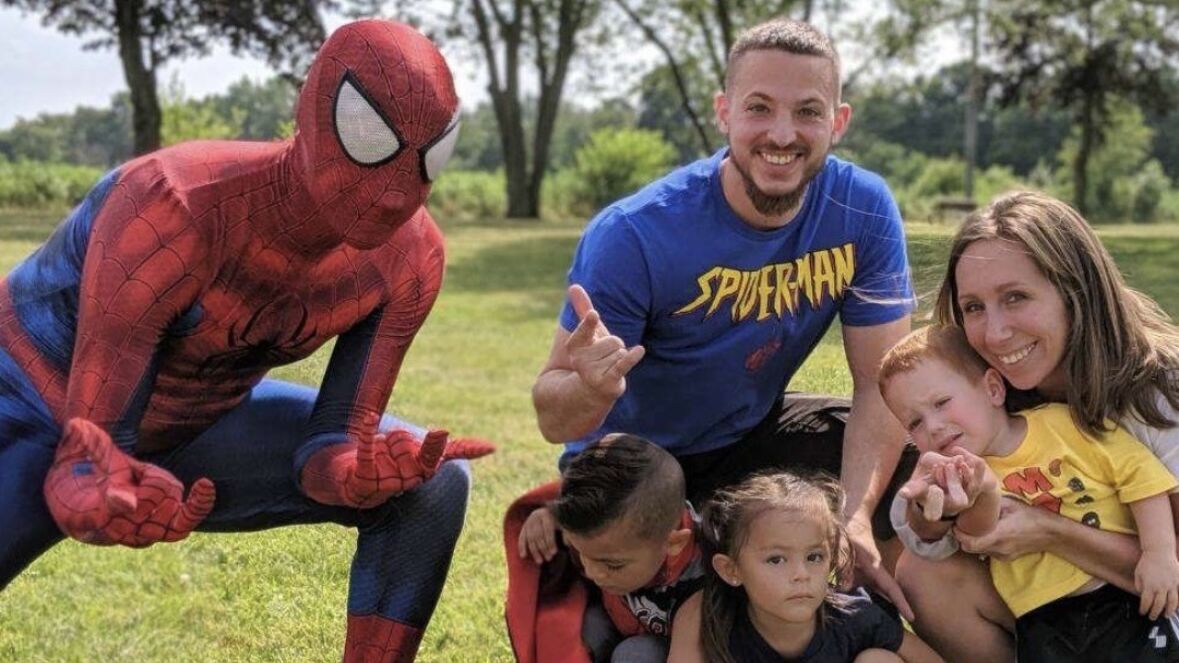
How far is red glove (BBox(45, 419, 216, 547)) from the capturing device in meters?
1.92

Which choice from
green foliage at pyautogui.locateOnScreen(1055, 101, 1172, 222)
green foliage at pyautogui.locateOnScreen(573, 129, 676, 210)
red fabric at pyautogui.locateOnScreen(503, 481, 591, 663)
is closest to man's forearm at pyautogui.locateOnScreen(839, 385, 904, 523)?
red fabric at pyautogui.locateOnScreen(503, 481, 591, 663)

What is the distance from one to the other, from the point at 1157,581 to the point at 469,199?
90.3ft

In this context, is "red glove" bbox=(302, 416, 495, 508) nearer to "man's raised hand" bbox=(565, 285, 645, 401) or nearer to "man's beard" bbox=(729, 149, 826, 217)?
"man's raised hand" bbox=(565, 285, 645, 401)

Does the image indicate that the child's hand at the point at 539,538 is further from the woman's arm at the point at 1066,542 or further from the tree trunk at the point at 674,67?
the tree trunk at the point at 674,67

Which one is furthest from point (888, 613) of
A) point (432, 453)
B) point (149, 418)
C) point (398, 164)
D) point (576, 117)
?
point (576, 117)

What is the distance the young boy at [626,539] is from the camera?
2539mm

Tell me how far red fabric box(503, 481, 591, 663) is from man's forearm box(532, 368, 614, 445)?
0.16 m

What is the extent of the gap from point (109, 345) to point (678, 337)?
138 cm

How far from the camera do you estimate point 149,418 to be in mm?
2434

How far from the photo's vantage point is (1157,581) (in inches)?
93.7

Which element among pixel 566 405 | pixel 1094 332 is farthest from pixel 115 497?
pixel 1094 332

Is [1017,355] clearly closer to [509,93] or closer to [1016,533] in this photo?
[1016,533]

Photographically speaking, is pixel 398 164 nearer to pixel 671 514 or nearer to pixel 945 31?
pixel 671 514

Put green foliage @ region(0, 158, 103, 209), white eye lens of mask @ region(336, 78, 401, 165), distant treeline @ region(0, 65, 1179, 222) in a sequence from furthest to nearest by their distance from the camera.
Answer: green foliage @ region(0, 158, 103, 209), distant treeline @ region(0, 65, 1179, 222), white eye lens of mask @ region(336, 78, 401, 165)
